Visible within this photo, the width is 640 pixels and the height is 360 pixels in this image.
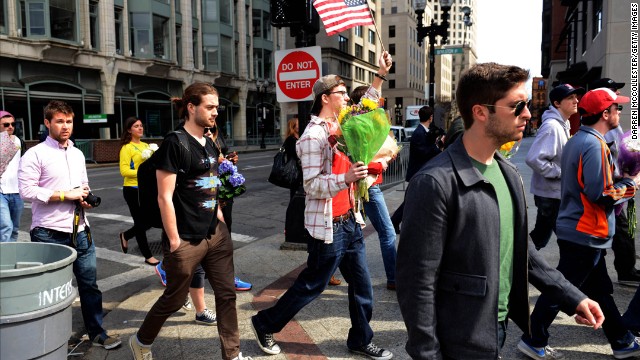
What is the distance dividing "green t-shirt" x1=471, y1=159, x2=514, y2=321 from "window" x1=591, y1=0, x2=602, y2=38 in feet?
66.0

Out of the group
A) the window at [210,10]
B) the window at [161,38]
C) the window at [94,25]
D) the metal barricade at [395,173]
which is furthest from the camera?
the window at [210,10]

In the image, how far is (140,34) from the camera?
33.6 m

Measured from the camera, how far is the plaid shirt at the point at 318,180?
344 centimetres

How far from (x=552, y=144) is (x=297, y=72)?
3.60m

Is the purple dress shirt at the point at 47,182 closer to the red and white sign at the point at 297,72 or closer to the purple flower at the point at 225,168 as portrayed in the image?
the purple flower at the point at 225,168

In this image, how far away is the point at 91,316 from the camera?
4137mm

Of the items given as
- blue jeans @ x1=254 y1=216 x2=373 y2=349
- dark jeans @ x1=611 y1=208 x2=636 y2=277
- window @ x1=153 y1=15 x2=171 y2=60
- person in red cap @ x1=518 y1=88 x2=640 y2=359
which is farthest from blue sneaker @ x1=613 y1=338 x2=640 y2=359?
window @ x1=153 y1=15 x2=171 y2=60

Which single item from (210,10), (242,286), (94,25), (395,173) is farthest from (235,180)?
(210,10)

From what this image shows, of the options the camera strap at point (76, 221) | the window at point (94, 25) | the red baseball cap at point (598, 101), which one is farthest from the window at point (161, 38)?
the red baseball cap at point (598, 101)

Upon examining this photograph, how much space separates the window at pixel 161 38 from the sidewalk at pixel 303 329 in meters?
32.5

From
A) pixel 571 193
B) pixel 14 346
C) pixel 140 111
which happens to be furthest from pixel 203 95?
pixel 140 111

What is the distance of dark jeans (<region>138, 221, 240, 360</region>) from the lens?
348cm

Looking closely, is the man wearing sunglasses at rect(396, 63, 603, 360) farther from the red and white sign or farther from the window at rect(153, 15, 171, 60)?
Result: the window at rect(153, 15, 171, 60)

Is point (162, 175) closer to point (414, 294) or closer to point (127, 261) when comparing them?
point (414, 294)
